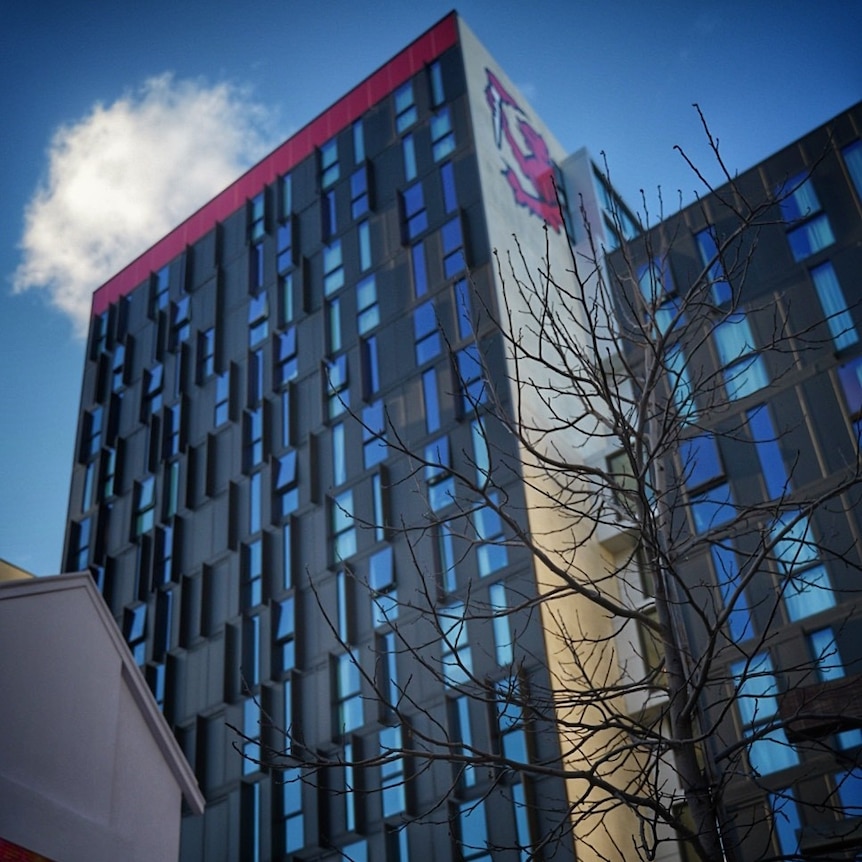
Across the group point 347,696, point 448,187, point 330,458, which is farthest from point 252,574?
point 448,187

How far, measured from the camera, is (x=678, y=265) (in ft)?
95.7

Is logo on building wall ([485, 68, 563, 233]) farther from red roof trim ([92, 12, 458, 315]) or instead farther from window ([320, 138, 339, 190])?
window ([320, 138, 339, 190])

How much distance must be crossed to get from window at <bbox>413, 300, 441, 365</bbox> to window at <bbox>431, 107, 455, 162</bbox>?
238 inches

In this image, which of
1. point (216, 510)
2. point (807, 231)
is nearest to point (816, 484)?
point (807, 231)

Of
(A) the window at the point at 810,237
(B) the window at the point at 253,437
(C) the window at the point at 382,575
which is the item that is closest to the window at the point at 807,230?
(A) the window at the point at 810,237

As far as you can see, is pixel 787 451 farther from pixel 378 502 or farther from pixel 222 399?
pixel 222 399

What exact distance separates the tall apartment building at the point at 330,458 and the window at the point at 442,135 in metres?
0.08

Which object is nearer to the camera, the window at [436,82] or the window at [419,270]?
the window at [419,270]

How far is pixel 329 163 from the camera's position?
135 feet

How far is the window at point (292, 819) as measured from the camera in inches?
1136

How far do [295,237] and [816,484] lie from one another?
2275cm

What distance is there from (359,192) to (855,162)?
17.7m

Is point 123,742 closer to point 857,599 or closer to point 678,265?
point 857,599

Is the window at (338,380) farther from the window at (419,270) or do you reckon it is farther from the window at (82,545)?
the window at (82,545)
